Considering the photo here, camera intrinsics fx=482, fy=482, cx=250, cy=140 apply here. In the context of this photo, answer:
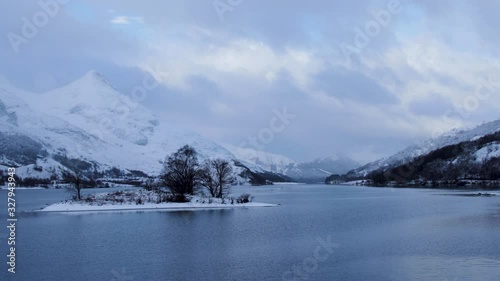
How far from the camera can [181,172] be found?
88.2 metres

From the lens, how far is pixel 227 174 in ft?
308

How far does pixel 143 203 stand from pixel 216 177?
55.8 ft

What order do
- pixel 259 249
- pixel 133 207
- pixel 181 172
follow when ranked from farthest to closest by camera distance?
1. pixel 181 172
2. pixel 133 207
3. pixel 259 249

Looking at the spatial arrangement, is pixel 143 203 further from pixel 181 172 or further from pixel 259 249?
pixel 259 249

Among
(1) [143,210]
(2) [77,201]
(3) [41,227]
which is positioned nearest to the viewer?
(3) [41,227]

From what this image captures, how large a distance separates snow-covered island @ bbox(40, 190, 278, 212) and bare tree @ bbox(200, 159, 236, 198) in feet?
16.1

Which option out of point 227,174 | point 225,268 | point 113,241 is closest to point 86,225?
point 113,241

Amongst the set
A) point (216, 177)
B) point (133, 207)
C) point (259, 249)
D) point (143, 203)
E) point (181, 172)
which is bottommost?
point (259, 249)

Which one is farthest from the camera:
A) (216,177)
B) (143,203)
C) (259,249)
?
(216,177)

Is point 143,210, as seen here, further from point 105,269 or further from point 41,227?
point 105,269

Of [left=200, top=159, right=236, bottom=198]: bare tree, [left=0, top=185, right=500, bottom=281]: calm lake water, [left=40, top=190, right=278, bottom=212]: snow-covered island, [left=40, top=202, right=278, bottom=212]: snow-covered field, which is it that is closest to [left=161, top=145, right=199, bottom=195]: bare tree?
[left=40, top=190, right=278, bottom=212]: snow-covered island

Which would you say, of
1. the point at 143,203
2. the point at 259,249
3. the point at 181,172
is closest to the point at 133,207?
the point at 143,203

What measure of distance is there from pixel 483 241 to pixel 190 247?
24.1 meters

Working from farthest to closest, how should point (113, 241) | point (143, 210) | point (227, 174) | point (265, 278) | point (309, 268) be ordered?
point (227, 174), point (143, 210), point (113, 241), point (309, 268), point (265, 278)
